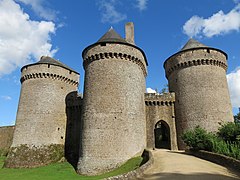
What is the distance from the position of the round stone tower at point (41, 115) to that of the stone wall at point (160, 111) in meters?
7.73

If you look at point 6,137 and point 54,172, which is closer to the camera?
point 54,172

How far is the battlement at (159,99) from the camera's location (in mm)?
19781

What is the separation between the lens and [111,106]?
607 inches

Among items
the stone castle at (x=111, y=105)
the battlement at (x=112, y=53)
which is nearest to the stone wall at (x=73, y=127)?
the stone castle at (x=111, y=105)

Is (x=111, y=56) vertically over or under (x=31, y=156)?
over

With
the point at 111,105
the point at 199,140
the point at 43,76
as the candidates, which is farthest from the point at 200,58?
the point at 43,76

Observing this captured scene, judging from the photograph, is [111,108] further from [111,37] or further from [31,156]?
[31,156]

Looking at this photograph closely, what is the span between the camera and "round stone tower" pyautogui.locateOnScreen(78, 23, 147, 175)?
14.5m

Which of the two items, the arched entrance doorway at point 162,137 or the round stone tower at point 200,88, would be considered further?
the arched entrance doorway at point 162,137

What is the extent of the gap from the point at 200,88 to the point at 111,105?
846cm

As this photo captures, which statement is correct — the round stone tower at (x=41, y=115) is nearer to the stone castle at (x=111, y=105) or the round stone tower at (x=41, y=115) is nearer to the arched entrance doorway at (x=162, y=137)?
the stone castle at (x=111, y=105)

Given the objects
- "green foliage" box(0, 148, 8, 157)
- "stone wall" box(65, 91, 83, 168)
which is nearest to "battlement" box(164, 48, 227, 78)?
"stone wall" box(65, 91, 83, 168)

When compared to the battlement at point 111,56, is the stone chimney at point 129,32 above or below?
above

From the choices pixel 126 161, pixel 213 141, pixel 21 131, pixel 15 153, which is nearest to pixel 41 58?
pixel 21 131
